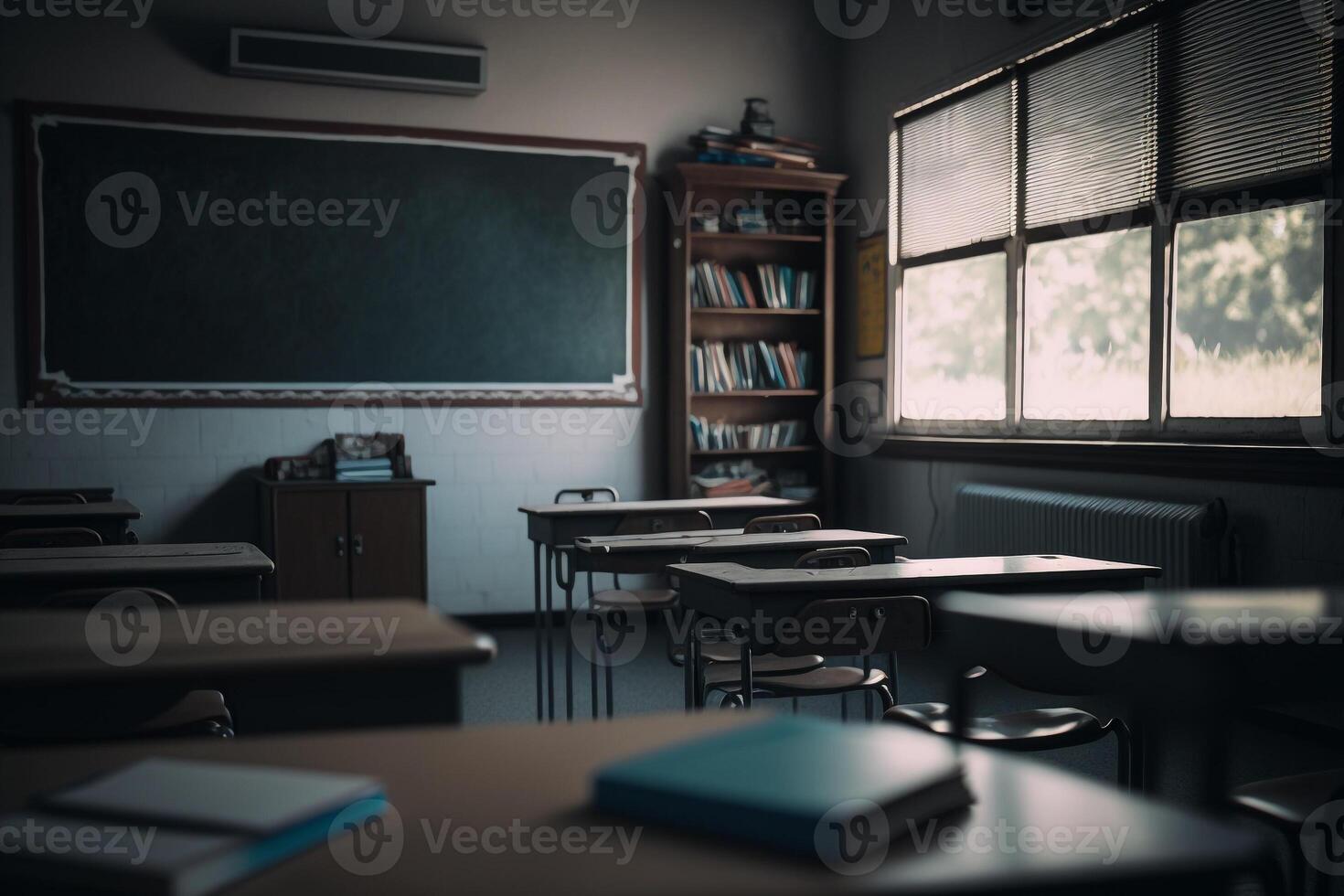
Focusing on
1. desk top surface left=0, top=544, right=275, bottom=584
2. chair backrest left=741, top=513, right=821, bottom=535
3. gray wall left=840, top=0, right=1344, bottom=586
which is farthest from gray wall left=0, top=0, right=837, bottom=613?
desk top surface left=0, top=544, right=275, bottom=584

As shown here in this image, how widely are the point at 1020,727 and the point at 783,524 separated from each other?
191 centimetres

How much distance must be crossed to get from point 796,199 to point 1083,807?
6.10m

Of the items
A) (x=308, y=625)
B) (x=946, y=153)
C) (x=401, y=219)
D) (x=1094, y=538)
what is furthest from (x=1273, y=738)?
(x=401, y=219)

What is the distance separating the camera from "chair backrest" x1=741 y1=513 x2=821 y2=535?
4.23 m

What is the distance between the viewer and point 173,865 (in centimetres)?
72

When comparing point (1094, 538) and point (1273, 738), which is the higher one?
point (1094, 538)

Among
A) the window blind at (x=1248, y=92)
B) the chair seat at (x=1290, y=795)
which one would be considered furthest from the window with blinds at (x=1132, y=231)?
the chair seat at (x=1290, y=795)

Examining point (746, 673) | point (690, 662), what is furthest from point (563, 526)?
point (746, 673)

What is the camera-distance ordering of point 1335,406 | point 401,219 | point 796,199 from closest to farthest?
point 1335,406 < point 401,219 < point 796,199

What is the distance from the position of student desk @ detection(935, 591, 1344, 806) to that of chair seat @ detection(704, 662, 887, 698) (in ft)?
4.55

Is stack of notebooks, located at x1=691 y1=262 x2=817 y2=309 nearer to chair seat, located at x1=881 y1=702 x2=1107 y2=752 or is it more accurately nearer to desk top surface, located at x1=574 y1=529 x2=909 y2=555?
desk top surface, located at x1=574 y1=529 x2=909 y2=555

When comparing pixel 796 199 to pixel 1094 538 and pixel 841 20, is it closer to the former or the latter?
pixel 841 20

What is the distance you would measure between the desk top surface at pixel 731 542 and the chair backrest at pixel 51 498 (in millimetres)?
2329

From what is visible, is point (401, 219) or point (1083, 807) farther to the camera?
point (401, 219)
